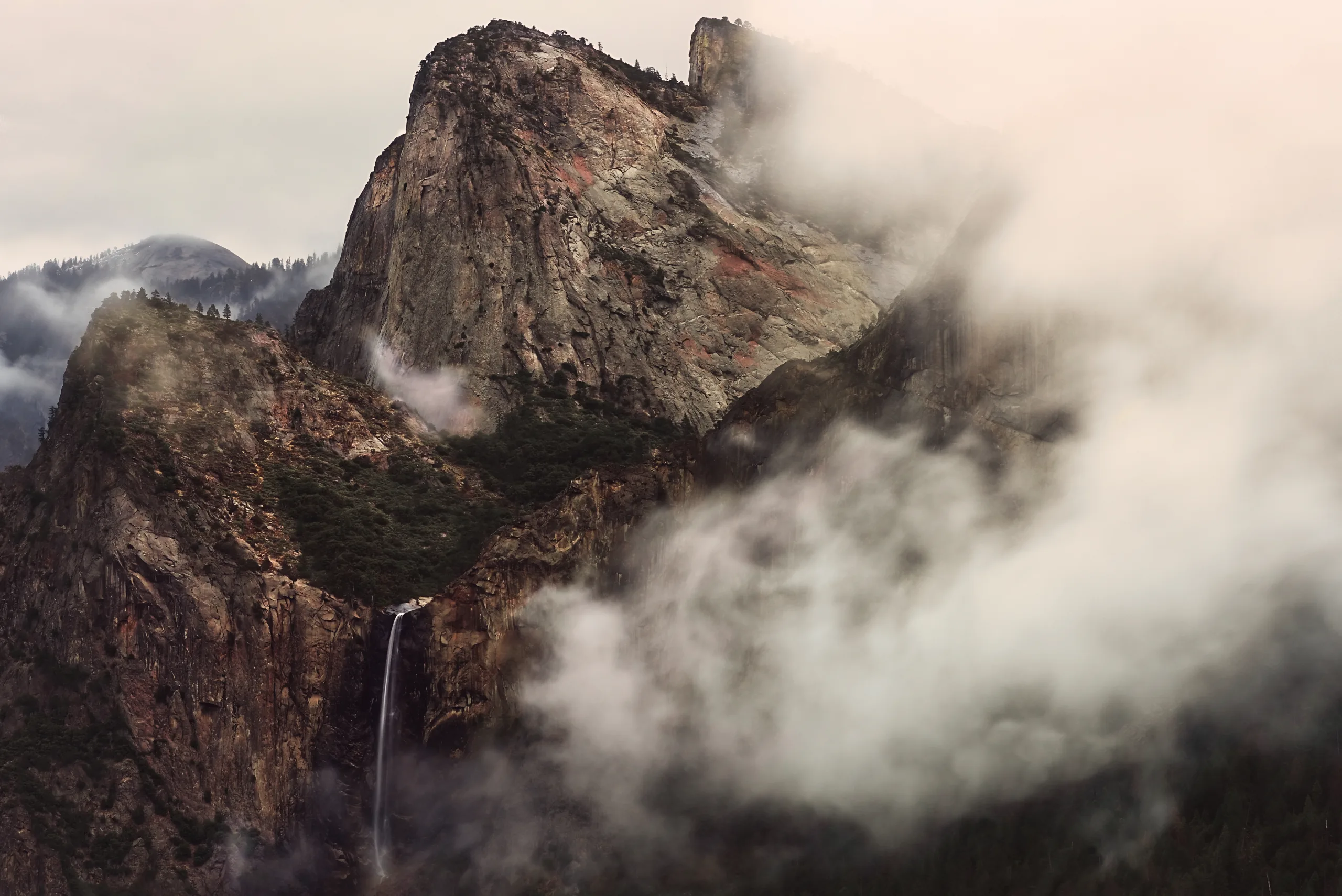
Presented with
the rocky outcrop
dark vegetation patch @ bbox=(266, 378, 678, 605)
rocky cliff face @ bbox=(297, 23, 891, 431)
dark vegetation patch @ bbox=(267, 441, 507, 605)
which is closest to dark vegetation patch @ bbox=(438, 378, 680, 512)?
dark vegetation patch @ bbox=(266, 378, 678, 605)

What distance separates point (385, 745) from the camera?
468ft

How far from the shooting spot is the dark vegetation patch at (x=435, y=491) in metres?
147

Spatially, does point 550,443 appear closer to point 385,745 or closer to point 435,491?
point 435,491

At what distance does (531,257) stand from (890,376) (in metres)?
64.4

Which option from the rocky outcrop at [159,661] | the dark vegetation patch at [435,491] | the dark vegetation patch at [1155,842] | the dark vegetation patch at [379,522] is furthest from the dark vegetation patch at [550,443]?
the dark vegetation patch at [1155,842]

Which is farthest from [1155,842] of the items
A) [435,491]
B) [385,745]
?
[435,491]

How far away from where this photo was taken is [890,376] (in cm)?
13112

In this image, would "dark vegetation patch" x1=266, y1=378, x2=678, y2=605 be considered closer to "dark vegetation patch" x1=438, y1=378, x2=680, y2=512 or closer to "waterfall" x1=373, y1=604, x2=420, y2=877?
"dark vegetation patch" x1=438, y1=378, x2=680, y2=512

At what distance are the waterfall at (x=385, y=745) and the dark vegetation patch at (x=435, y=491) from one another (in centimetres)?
279

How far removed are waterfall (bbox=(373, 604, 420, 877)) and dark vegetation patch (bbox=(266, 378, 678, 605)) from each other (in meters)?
2.79

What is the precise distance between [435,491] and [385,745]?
2694 centimetres

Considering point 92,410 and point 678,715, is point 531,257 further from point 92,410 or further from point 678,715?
point 678,715

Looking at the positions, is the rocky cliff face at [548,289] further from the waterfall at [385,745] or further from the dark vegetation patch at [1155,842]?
the dark vegetation patch at [1155,842]

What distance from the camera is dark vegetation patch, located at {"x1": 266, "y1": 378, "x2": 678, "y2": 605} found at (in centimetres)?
14712
